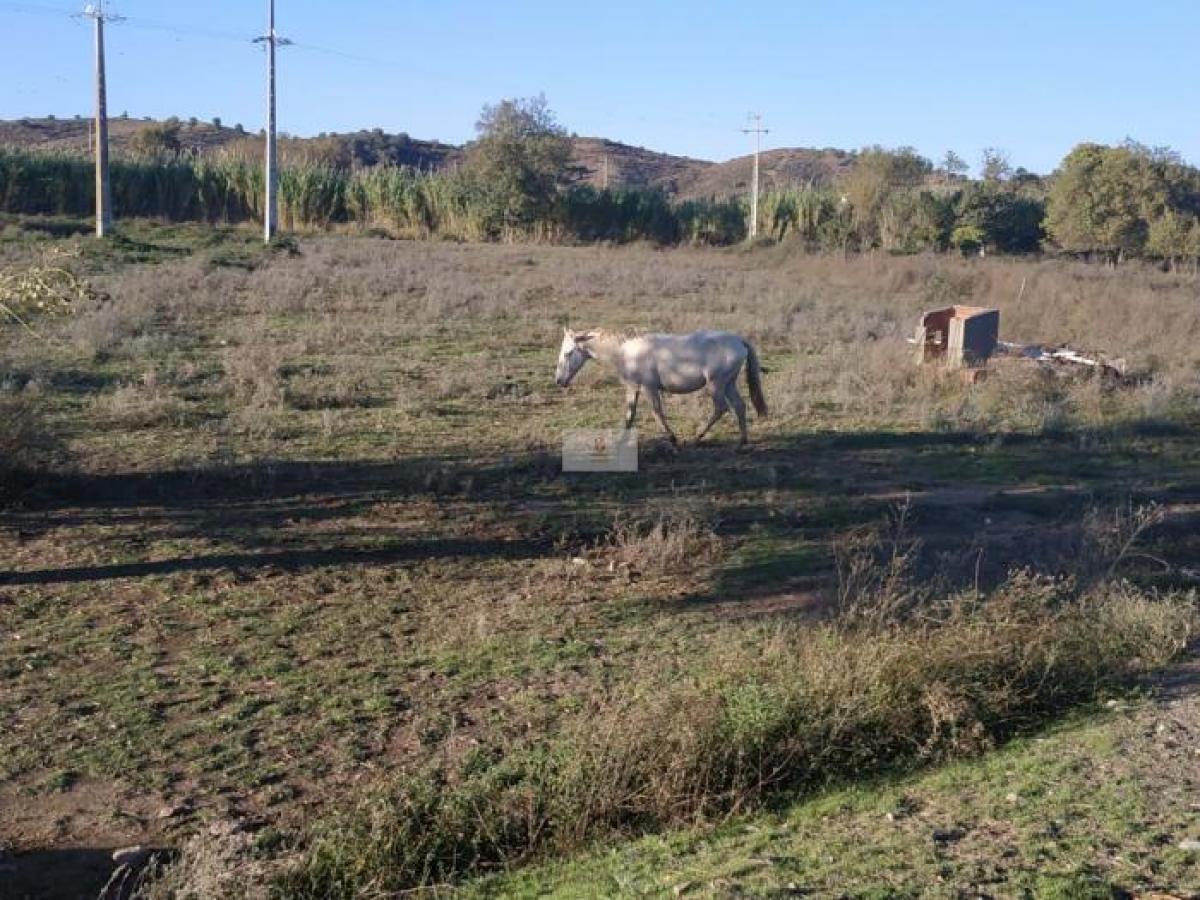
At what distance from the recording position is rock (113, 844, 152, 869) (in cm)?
570

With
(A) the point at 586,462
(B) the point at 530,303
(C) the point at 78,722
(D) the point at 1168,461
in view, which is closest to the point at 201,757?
(C) the point at 78,722

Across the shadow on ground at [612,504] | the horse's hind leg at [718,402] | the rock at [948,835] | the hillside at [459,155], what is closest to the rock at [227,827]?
the rock at [948,835]

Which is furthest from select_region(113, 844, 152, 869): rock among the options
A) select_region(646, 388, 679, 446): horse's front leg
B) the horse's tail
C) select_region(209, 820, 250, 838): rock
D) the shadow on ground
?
the horse's tail

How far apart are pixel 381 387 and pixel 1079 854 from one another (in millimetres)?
13225

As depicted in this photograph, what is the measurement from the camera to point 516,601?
9258 millimetres

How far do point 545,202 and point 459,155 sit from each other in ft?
219

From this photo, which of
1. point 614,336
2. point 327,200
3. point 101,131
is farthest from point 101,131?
point 614,336

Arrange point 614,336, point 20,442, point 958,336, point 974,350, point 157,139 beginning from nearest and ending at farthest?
1. point 20,442
2. point 614,336
3. point 958,336
4. point 974,350
5. point 157,139

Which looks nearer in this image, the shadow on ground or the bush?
the shadow on ground

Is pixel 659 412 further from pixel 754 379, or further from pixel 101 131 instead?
pixel 101 131

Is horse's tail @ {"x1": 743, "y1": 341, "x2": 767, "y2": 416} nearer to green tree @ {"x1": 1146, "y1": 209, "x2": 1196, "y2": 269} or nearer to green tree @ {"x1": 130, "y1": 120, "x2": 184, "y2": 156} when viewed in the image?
green tree @ {"x1": 1146, "y1": 209, "x2": 1196, "y2": 269}

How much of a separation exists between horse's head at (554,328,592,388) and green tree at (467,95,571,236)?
39840mm

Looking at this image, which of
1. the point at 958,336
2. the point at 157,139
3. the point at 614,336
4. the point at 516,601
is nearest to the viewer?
the point at 516,601

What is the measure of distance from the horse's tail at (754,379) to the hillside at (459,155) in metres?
76.0
